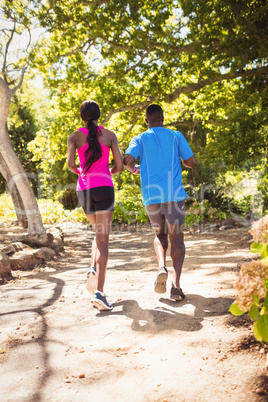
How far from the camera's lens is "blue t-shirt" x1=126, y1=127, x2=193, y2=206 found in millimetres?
3809

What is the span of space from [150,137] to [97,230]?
1.17 meters

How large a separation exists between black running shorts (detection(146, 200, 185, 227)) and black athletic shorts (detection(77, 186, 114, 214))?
0.45m

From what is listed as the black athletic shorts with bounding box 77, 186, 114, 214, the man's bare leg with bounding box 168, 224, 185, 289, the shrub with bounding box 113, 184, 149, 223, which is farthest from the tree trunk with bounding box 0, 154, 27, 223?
the man's bare leg with bounding box 168, 224, 185, 289

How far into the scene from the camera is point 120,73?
34.7ft

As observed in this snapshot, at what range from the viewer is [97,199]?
3.75 meters

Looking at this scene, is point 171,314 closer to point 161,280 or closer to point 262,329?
point 161,280

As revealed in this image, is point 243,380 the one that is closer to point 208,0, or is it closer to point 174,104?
point 208,0

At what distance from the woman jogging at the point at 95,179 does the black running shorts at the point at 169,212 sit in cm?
47

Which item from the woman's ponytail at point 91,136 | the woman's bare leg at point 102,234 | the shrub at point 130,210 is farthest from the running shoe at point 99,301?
the shrub at point 130,210

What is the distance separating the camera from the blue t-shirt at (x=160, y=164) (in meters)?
3.81

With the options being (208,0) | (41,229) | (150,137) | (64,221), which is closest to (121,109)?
(208,0)

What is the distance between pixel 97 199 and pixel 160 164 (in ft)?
2.55

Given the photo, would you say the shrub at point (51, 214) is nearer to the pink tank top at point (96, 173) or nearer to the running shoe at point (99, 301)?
the pink tank top at point (96, 173)

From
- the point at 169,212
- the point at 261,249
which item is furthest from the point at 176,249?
the point at 261,249
